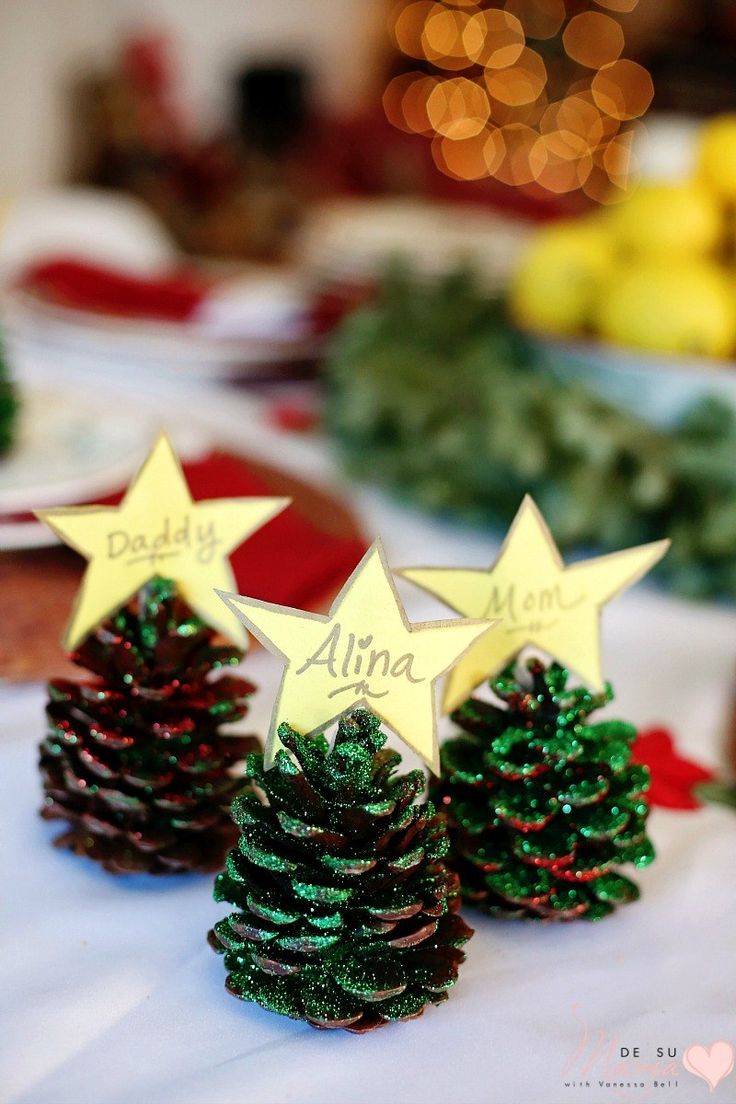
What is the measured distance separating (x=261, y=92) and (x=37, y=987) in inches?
151

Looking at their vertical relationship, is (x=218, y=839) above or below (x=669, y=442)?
below

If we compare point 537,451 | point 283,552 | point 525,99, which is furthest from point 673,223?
point 525,99

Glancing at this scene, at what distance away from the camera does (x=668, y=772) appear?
2.25 feet

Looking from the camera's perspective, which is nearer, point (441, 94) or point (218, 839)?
point (218, 839)

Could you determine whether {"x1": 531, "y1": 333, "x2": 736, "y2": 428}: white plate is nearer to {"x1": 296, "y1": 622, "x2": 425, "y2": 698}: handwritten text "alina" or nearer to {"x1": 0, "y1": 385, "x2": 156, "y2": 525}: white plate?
{"x1": 0, "y1": 385, "x2": 156, "y2": 525}: white plate

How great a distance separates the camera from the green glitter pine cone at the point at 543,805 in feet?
1.75

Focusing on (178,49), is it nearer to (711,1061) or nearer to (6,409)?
(6,409)

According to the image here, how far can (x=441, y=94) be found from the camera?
4164 mm

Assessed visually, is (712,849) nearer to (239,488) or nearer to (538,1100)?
(538,1100)

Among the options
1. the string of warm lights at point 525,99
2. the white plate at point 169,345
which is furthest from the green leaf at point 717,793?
the string of warm lights at point 525,99

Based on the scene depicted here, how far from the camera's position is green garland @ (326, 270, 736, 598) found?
868 mm

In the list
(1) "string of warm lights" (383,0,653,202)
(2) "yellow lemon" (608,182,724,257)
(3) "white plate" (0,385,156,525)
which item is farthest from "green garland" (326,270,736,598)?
(1) "string of warm lights" (383,0,653,202)

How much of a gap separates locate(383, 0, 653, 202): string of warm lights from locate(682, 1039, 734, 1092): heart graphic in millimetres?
3844

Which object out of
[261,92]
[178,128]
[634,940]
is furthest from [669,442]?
[261,92]
